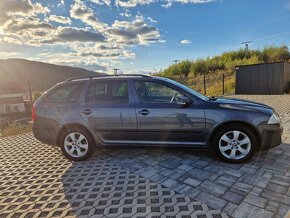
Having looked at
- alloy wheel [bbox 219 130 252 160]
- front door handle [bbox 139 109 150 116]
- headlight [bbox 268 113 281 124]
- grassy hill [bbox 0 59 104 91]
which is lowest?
alloy wheel [bbox 219 130 252 160]

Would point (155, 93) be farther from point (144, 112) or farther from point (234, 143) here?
point (234, 143)

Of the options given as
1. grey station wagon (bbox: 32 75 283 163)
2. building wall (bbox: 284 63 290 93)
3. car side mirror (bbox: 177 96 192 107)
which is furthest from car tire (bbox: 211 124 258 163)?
building wall (bbox: 284 63 290 93)

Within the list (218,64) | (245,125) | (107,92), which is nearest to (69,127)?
(107,92)

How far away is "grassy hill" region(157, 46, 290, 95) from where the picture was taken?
25.8 metres

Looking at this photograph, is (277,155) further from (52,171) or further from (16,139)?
Result: (16,139)

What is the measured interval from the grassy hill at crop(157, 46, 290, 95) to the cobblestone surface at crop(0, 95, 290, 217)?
21657 mm

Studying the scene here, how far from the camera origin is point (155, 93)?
4.17 metres

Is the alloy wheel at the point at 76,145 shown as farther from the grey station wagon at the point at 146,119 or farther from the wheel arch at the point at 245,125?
the wheel arch at the point at 245,125

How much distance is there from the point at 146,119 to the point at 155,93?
549 millimetres

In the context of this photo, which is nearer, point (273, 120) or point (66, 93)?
point (273, 120)

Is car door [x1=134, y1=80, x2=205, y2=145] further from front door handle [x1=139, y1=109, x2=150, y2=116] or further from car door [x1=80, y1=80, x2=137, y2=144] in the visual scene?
car door [x1=80, y1=80, x2=137, y2=144]

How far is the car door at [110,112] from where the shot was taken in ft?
13.3

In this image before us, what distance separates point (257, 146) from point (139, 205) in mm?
2305

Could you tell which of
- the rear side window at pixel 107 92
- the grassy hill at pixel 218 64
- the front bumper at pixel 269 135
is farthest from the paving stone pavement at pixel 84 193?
the grassy hill at pixel 218 64
